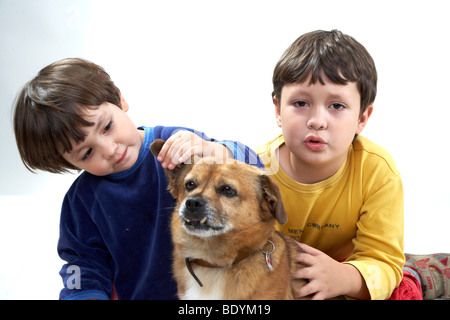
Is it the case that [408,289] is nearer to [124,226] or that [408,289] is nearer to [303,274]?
[303,274]

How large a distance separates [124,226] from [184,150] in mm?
559

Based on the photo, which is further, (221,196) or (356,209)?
(356,209)

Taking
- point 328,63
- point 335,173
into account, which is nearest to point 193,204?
point 328,63

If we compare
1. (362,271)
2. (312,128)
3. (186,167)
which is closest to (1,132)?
(186,167)

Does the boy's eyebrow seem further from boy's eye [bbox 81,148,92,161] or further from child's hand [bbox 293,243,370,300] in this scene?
child's hand [bbox 293,243,370,300]

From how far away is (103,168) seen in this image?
1.64 m

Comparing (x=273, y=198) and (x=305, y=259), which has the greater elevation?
(x=273, y=198)

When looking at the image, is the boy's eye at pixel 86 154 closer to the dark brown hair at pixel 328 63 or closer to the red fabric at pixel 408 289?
the dark brown hair at pixel 328 63

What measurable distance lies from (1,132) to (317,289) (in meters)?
1.42

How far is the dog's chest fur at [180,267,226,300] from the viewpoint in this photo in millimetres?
1388

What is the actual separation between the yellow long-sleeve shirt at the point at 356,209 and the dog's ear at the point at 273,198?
0.43 metres
